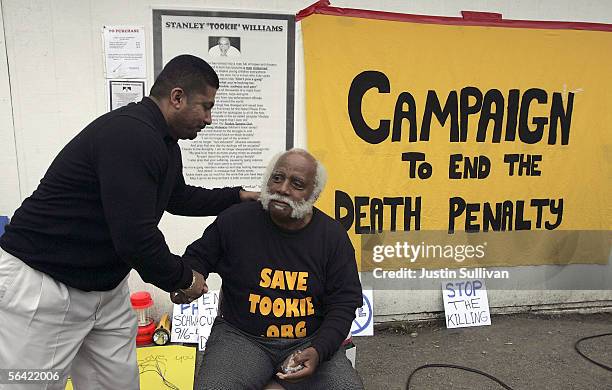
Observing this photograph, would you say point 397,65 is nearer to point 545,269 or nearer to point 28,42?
point 545,269

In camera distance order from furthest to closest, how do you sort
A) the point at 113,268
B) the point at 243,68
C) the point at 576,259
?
the point at 576,259
the point at 243,68
the point at 113,268

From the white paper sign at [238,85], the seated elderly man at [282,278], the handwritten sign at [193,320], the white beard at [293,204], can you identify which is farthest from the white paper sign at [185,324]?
the white beard at [293,204]

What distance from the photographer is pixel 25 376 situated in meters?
1.89

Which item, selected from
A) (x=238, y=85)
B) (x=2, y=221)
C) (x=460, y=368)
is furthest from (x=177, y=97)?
(x=460, y=368)

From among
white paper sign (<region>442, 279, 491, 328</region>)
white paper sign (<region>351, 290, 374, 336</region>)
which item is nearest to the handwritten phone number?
white paper sign (<region>351, 290, 374, 336</region>)

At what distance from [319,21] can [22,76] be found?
2071mm

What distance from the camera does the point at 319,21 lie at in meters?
3.51

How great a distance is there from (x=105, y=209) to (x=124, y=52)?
2.03 metres

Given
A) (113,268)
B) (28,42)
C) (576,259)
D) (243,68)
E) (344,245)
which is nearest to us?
(113,268)

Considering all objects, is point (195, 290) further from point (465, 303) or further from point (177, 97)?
point (465, 303)

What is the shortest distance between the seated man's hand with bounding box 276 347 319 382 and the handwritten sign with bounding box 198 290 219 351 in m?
1.66

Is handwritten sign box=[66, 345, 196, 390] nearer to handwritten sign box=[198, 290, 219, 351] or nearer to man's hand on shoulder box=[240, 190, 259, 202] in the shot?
handwritten sign box=[198, 290, 219, 351]

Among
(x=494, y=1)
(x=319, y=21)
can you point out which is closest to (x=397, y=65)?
(x=319, y=21)

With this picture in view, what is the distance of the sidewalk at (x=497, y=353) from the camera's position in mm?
3311
